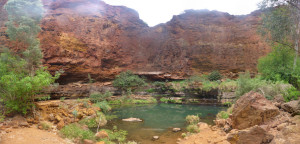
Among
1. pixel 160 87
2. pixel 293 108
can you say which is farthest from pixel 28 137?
→ pixel 160 87

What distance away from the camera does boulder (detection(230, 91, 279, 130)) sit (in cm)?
503

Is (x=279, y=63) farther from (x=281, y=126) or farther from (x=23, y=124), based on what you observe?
(x=23, y=124)

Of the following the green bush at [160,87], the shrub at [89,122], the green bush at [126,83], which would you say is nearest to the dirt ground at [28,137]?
the shrub at [89,122]

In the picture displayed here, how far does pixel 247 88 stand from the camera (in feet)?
37.5

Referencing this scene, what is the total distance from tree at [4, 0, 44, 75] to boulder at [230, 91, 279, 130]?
9.87m

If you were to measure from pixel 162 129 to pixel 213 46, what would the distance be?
30504mm

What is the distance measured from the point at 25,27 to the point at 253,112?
36.4ft

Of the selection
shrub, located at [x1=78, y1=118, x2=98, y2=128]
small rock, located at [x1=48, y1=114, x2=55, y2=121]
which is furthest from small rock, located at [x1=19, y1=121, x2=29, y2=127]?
shrub, located at [x1=78, y1=118, x2=98, y2=128]

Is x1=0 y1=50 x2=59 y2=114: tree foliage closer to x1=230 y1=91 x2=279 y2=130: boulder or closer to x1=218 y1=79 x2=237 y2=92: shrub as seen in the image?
x1=230 y1=91 x2=279 y2=130: boulder

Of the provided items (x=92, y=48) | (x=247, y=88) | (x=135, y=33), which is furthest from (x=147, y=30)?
(x=247, y=88)

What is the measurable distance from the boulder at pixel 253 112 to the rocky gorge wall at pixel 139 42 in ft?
84.1

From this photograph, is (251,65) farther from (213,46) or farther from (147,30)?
(147,30)

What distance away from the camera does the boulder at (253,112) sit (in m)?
5.03

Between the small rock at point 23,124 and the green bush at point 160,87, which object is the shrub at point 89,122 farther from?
the green bush at point 160,87
